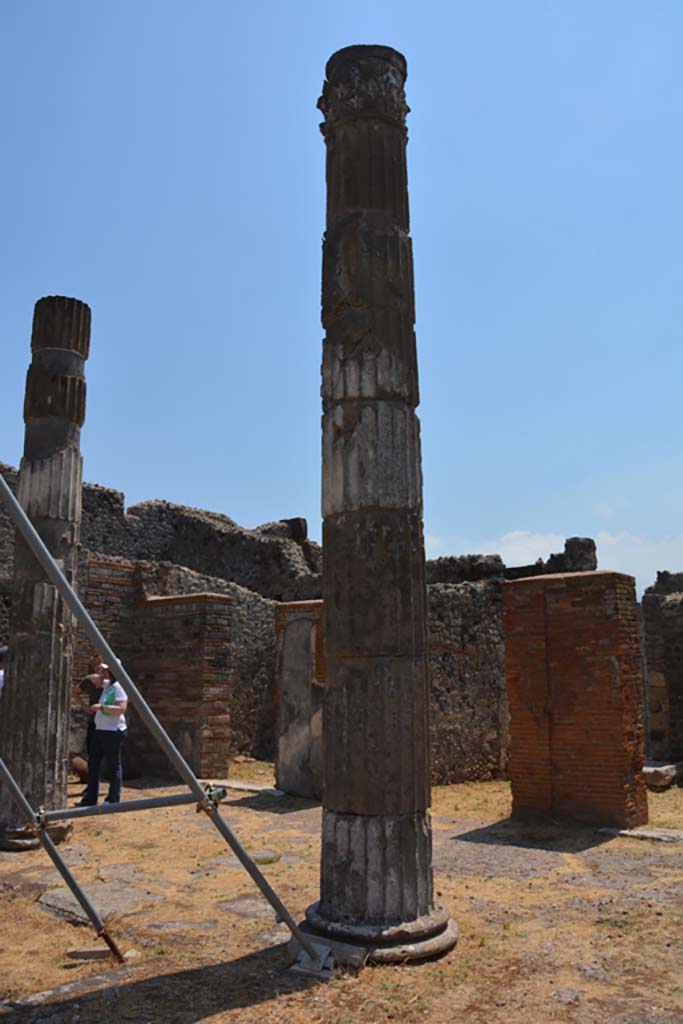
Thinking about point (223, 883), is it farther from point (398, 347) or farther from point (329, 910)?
point (398, 347)

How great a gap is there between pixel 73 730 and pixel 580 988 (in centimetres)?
912

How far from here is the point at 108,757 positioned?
8.59 m

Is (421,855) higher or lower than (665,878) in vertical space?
higher

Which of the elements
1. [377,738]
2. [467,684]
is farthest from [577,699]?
[377,738]

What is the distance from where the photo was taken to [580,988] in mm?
3855

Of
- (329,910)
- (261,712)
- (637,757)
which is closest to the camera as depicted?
(329,910)

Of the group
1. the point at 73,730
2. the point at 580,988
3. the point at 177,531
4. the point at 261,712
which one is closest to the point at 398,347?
the point at 580,988

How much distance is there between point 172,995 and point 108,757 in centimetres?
508

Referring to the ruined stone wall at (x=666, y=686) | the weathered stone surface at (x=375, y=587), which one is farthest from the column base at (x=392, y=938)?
the ruined stone wall at (x=666, y=686)

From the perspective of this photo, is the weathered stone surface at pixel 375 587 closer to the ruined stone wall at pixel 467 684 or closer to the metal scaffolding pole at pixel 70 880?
the metal scaffolding pole at pixel 70 880

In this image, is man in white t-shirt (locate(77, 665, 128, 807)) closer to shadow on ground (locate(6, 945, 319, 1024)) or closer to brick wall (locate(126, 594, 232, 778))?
brick wall (locate(126, 594, 232, 778))

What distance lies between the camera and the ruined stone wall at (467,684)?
11.0 metres

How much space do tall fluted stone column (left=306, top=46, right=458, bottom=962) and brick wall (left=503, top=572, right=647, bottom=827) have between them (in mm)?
3786

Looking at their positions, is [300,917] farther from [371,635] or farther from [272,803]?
[272,803]
